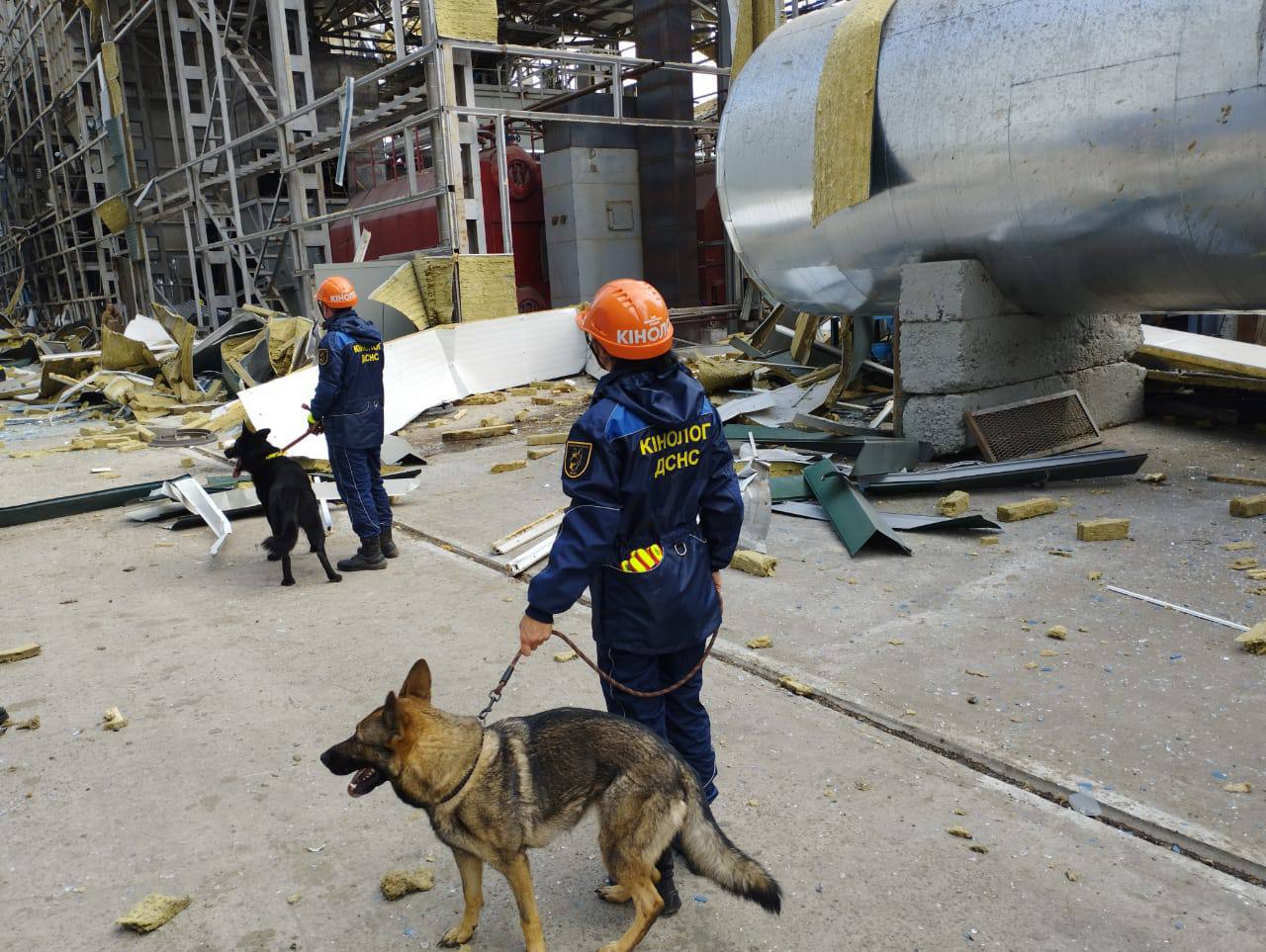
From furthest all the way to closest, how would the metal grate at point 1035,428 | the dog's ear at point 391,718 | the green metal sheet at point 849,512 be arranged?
the metal grate at point 1035,428 → the green metal sheet at point 849,512 → the dog's ear at point 391,718

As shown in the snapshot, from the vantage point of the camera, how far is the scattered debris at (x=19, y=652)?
442 centimetres

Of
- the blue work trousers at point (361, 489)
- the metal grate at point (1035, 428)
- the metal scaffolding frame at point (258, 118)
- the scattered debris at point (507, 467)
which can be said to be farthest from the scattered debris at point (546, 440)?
the metal scaffolding frame at point (258, 118)

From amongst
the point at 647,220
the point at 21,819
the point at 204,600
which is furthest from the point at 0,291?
the point at 21,819

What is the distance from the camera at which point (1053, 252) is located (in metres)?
6.23

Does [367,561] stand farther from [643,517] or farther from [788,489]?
[643,517]

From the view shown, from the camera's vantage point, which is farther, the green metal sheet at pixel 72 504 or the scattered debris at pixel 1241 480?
the green metal sheet at pixel 72 504

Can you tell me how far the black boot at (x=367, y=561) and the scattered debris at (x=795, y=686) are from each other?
2.94 meters

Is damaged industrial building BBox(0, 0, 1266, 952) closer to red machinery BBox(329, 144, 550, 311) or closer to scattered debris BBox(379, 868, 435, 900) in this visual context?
scattered debris BBox(379, 868, 435, 900)

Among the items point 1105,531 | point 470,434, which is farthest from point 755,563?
point 470,434

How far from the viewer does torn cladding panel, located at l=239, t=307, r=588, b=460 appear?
8.73m

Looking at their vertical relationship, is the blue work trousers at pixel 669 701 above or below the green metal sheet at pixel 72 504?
above

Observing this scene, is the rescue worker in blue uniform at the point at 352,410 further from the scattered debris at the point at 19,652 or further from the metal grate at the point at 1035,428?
the metal grate at the point at 1035,428

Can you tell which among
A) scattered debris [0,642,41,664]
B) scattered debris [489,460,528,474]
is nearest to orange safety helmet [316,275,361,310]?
scattered debris [489,460,528,474]

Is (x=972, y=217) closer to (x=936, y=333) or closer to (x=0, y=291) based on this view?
(x=936, y=333)
